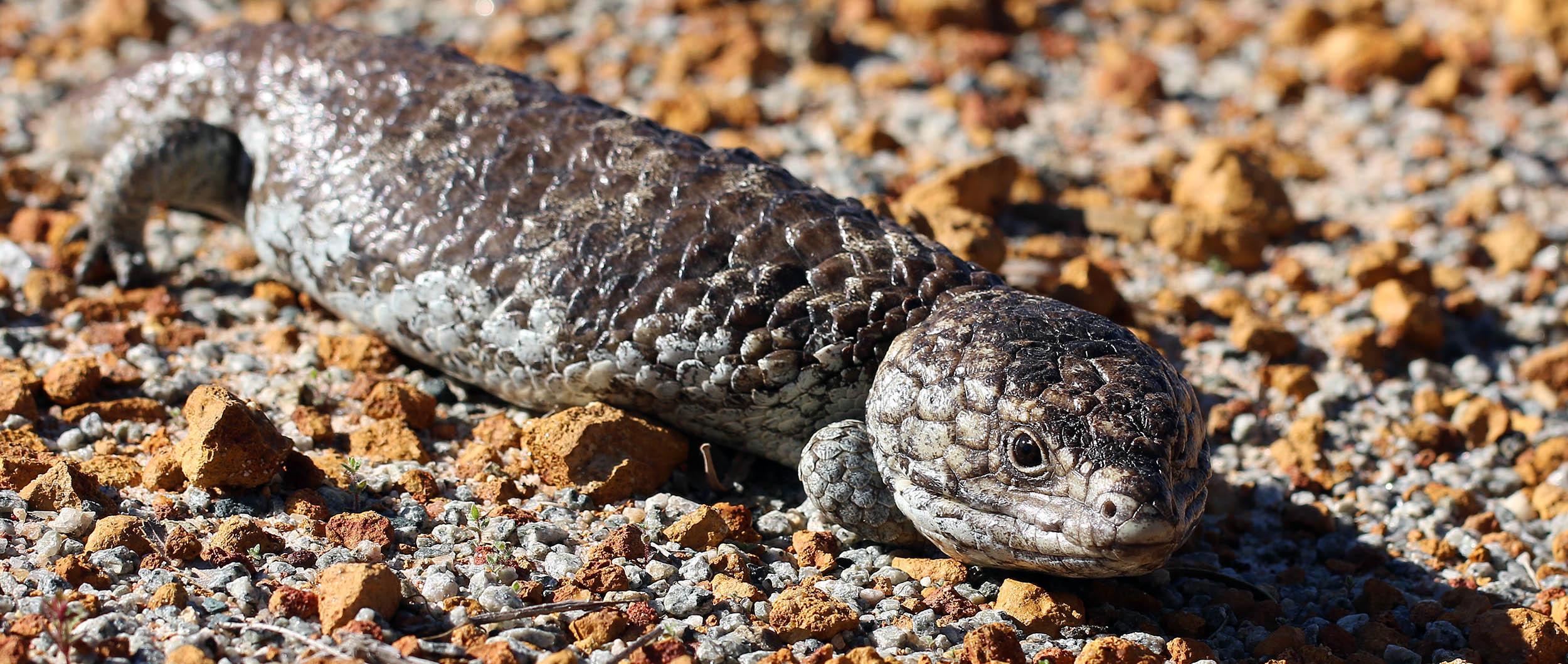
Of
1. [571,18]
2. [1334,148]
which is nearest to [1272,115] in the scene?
[1334,148]

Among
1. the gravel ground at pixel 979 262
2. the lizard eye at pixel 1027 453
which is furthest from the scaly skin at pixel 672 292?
the gravel ground at pixel 979 262

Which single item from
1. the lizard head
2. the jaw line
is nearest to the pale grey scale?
the lizard head

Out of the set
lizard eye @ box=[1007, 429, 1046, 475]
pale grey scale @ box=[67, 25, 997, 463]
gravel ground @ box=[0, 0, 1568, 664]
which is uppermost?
pale grey scale @ box=[67, 25, 997, 463]

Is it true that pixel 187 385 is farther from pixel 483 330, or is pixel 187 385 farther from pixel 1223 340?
pixel 1223 340

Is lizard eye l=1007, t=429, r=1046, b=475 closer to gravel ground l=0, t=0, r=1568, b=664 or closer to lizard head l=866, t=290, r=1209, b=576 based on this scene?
lizard head l=866, t=290, r=1209, b=576

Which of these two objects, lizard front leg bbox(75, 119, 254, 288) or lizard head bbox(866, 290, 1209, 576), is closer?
lizard head bbox(866, 290, 1209, 576)

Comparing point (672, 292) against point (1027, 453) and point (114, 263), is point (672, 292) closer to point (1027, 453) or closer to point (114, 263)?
point (1027, 453)

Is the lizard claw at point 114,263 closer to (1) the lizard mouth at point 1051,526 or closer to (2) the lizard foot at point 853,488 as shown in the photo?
(2) the lizard foot at point 853,488
